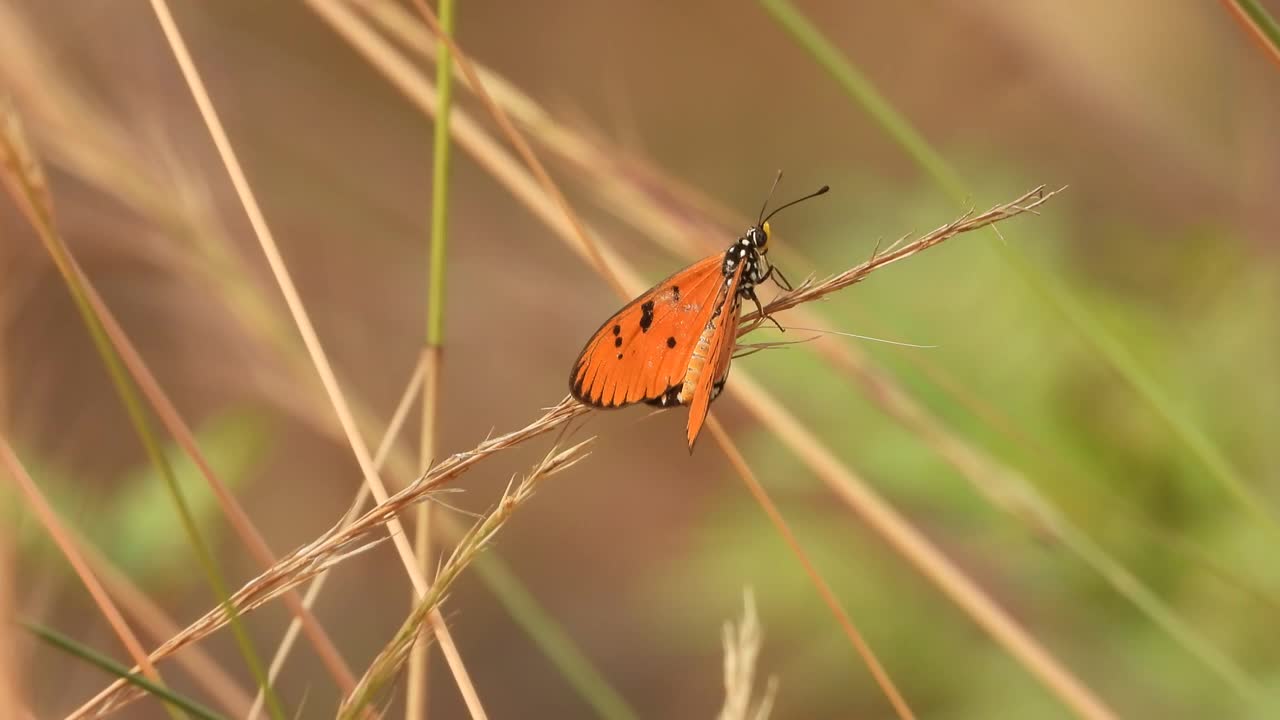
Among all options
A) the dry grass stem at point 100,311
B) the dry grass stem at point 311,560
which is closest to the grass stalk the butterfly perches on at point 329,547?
the dry grass stem at point 311,560

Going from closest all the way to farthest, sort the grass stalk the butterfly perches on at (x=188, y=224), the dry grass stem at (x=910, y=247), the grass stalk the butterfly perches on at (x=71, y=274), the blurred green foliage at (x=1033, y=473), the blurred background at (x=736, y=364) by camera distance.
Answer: the grass stalk the butterfly perches on at (x=71, y=274)
the dry grass stem at (x=910, y=247)
the grass stalk the butterfly perches on at (x=188, y=224)
the blurred background at (x=736, y=364)
the blurred green foliage at (x=1033, y=473)

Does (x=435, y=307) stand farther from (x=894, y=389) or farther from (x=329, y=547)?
(x=894, y=389)

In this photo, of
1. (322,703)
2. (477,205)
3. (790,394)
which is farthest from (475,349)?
(790,394)

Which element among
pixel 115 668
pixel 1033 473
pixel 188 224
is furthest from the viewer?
pixel 1033 473

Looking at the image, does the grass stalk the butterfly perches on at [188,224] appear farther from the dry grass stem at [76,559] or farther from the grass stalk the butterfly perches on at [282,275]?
the dry grass stem at [76,559]

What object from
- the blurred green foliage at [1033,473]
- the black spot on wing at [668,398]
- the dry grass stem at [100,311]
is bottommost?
the blurred green foliage at [1033,473]

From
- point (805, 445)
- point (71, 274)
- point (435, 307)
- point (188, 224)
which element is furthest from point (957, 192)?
point (188, 224)

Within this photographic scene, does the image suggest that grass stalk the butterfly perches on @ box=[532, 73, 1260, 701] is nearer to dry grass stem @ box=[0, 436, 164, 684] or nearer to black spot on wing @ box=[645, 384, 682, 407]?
black spot on wing @ box=[645, 384, 682, 407]

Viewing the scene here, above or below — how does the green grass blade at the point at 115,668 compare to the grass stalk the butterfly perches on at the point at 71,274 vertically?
below
